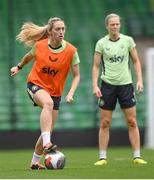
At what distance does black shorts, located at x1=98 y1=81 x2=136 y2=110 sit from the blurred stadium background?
6.08 meters

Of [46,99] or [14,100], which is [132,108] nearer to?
[46,99]

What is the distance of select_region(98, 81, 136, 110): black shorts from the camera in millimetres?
10695

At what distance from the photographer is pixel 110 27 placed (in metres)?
10.5

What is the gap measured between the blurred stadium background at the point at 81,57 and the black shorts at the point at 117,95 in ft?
19.9

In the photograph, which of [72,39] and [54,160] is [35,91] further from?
[72,39]

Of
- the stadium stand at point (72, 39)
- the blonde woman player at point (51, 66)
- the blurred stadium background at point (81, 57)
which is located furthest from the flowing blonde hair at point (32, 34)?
the stadium stand at point (72, 39)

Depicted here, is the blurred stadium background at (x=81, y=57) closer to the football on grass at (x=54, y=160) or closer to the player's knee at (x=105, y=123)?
the player's knee at (x=105, y=123)

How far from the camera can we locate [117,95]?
1074 cm

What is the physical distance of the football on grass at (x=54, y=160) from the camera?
30.9ft

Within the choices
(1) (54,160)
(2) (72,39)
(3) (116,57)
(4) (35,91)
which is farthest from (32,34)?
(2) (72,39)

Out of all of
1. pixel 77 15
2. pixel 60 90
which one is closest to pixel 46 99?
pixel 60 90

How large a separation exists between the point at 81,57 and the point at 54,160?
927cm

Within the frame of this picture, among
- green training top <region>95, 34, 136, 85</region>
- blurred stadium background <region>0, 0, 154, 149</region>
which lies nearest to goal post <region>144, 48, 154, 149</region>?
blurred stadium background <region>0, 0, 154, 149</region>

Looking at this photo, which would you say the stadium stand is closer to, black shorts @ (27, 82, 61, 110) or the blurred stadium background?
the blurred stadium background
